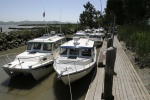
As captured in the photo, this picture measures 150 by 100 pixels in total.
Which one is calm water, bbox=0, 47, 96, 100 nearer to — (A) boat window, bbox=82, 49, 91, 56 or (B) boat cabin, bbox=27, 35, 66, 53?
(A) boat window, bbox=82, 49, 91, 56

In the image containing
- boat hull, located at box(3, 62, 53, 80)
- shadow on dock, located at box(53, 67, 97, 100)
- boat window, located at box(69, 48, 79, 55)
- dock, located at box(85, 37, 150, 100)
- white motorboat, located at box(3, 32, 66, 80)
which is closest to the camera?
dock, located at box(85, 37, 150, 100)

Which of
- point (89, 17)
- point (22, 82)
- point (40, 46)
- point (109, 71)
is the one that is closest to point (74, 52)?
point (40, 46)

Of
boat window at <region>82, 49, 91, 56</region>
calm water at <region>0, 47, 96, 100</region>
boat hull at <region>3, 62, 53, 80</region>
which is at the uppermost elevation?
boat window at <region>82, 49, 91, 56</region>

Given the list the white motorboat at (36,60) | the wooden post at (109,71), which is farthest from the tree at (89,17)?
the wooden post at (109,71)

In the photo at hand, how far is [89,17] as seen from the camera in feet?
224

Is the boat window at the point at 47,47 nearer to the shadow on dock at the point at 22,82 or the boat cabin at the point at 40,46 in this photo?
the boat cabin at the point at 40,46

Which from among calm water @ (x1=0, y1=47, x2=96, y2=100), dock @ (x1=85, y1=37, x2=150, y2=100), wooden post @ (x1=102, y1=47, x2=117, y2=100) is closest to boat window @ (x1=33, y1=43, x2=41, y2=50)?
calm water @ (x1=0, y1=47, x2=96, y2=100)

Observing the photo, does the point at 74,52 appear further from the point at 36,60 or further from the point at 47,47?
the point at 47,47

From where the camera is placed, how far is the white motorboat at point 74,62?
10.6 metres

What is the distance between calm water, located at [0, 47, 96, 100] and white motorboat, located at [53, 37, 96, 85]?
0.73 meters

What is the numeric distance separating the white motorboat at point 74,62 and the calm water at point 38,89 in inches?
28.8

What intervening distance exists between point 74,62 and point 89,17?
2279 inches

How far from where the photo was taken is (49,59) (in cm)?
1426

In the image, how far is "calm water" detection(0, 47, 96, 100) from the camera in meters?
10.7
